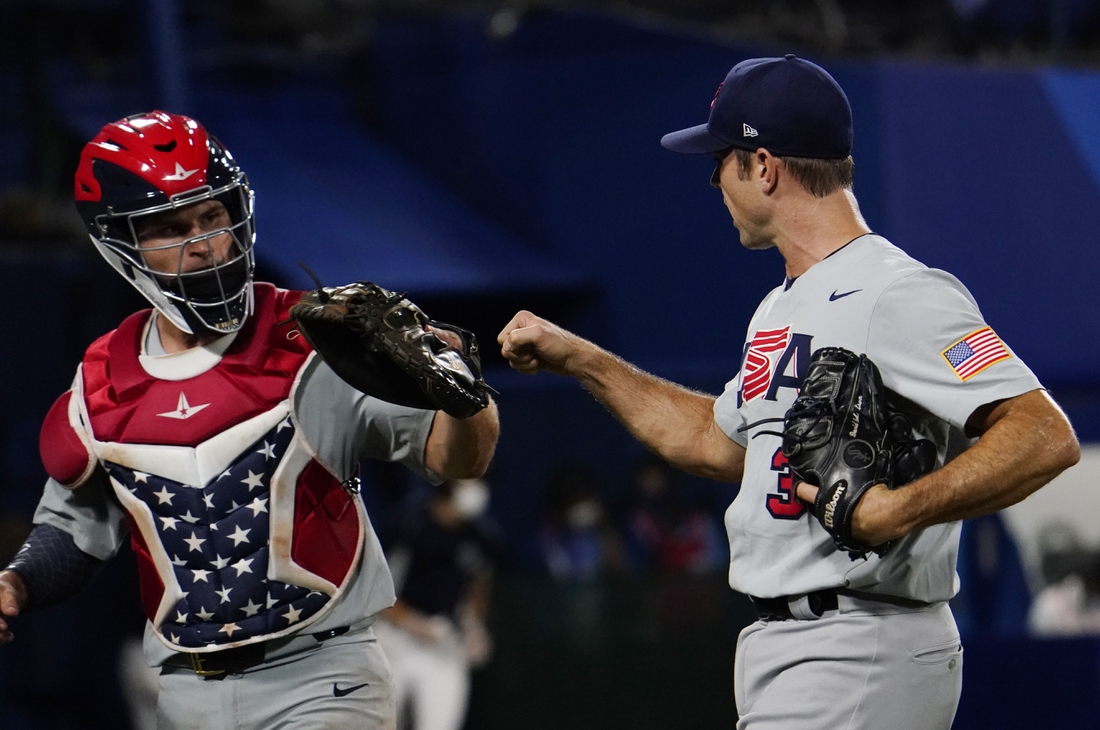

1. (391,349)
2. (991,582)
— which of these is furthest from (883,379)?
(991,582)

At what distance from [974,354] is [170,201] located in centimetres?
185

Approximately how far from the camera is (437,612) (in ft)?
27.2

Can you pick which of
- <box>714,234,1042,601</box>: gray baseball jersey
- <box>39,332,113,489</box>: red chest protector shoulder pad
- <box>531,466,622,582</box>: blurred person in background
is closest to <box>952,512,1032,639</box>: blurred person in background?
<box>531,466,622,582</box>: blurred person in background

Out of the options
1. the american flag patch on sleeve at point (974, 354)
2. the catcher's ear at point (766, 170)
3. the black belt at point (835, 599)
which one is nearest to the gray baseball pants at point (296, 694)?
the black belt at point (835, 599)

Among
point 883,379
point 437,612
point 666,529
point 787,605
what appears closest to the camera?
point 883,379

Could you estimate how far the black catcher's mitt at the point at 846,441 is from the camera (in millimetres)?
2811

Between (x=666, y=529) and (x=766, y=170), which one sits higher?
(x=766, y=170)

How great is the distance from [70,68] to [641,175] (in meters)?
4.38

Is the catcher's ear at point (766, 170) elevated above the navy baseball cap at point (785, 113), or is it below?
below

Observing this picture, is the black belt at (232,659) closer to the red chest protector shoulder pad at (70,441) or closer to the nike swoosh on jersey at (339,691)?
the nike swoosh on jersey at (339,691)

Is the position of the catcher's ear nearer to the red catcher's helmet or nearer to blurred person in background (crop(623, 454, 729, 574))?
the red catcher's helmet

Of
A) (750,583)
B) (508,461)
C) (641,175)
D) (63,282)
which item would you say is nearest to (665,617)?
(508,461)

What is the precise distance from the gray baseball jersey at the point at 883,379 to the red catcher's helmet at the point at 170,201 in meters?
1.23

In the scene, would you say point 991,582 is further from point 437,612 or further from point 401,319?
point 401,319
